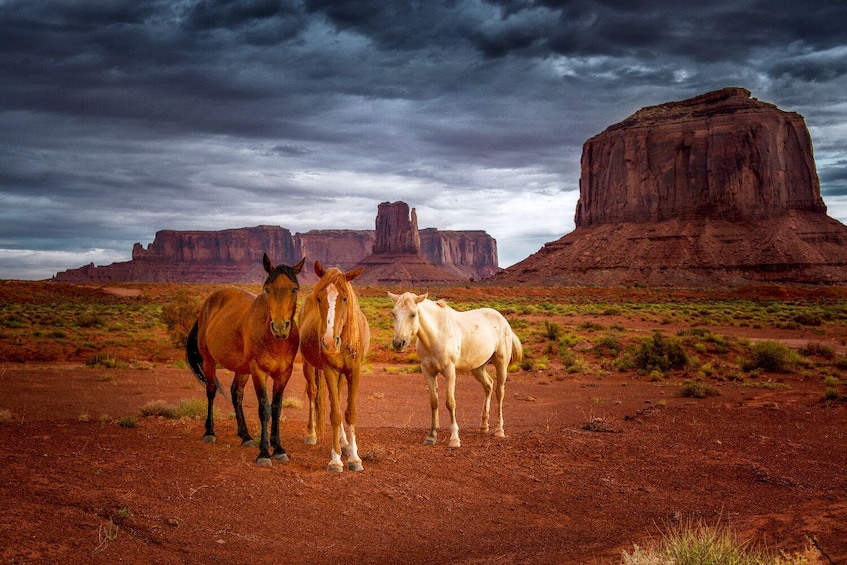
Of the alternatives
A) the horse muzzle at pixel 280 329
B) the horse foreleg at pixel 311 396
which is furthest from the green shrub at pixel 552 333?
the horse muzzle at pixel 280 329

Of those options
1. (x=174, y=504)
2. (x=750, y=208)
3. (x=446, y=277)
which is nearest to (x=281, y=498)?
(x=174, y=504)

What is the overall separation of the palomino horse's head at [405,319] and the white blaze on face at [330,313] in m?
1.46

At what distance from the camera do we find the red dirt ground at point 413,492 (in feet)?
17.5

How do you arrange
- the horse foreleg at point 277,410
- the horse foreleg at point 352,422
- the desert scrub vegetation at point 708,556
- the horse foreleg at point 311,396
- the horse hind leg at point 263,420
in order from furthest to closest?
the horse foreleg at point 311,396, the horse foreleg at point 277,410, the horse foreleg at point 352,422, the horse hind leg at point 263,420, the desert scrub vegetation at point 708,556

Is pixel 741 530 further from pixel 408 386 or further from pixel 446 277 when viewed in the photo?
pixel 446 277

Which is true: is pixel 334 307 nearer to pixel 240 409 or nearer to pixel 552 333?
pixel 240 409

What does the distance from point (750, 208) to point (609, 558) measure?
391 ft

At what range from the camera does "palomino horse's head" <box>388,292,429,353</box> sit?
8.65 meters

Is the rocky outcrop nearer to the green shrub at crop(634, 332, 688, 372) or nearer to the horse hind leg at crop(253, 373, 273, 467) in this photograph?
the green shrub at crop(634, 332, 688, 372)

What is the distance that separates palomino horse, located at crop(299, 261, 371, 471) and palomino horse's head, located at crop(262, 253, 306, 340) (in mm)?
331

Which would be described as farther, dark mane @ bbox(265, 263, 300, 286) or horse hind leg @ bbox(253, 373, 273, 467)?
horse hind leg @ bbox(253, 373, 273, 467)

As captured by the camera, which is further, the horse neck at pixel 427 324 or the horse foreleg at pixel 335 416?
the horse neck at pixel 427 324

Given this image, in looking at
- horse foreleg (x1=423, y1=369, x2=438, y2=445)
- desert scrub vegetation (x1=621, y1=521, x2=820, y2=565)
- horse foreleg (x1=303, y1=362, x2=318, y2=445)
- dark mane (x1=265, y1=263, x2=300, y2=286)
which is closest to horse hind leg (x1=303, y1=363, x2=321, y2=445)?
horse foreleg (x1=303, y1=362, x2=318, y2=445)

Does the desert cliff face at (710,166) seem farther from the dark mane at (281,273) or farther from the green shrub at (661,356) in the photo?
the dark mane at (281,273)
